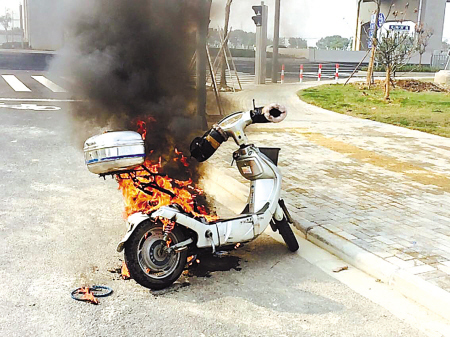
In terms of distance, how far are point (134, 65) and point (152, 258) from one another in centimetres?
189

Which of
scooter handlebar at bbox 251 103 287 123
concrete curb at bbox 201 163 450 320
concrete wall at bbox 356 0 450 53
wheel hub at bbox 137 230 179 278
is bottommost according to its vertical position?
concrete curb at bbox 201 163 450 320

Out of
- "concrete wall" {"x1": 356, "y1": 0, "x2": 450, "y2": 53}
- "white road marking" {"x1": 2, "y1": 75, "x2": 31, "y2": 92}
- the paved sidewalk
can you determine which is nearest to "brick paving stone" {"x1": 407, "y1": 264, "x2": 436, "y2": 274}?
the paved sidewalk

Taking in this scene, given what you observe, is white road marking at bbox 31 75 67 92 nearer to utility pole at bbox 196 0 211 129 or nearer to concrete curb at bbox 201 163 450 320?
utility pole at bbox 196 0 211 129

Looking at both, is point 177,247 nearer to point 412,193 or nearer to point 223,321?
point 223,321

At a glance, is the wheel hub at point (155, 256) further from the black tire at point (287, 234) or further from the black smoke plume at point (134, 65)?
the black smoke plume at point (134, 65)

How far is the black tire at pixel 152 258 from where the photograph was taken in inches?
138

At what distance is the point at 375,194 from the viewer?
5855mm

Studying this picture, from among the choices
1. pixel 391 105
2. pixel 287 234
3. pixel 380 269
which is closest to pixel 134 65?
pixel 287 234

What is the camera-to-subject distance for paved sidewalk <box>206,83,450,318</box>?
13.2 ft

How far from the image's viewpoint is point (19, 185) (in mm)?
6223

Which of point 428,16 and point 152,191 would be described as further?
point 428,16

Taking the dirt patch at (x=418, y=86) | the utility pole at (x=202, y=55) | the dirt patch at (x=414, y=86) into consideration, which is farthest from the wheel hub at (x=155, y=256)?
the dirt patch at (x=418, y=86)

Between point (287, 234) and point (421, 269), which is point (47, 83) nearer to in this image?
point (287, 234)

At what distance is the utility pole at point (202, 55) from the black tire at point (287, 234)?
1594 millimetres
